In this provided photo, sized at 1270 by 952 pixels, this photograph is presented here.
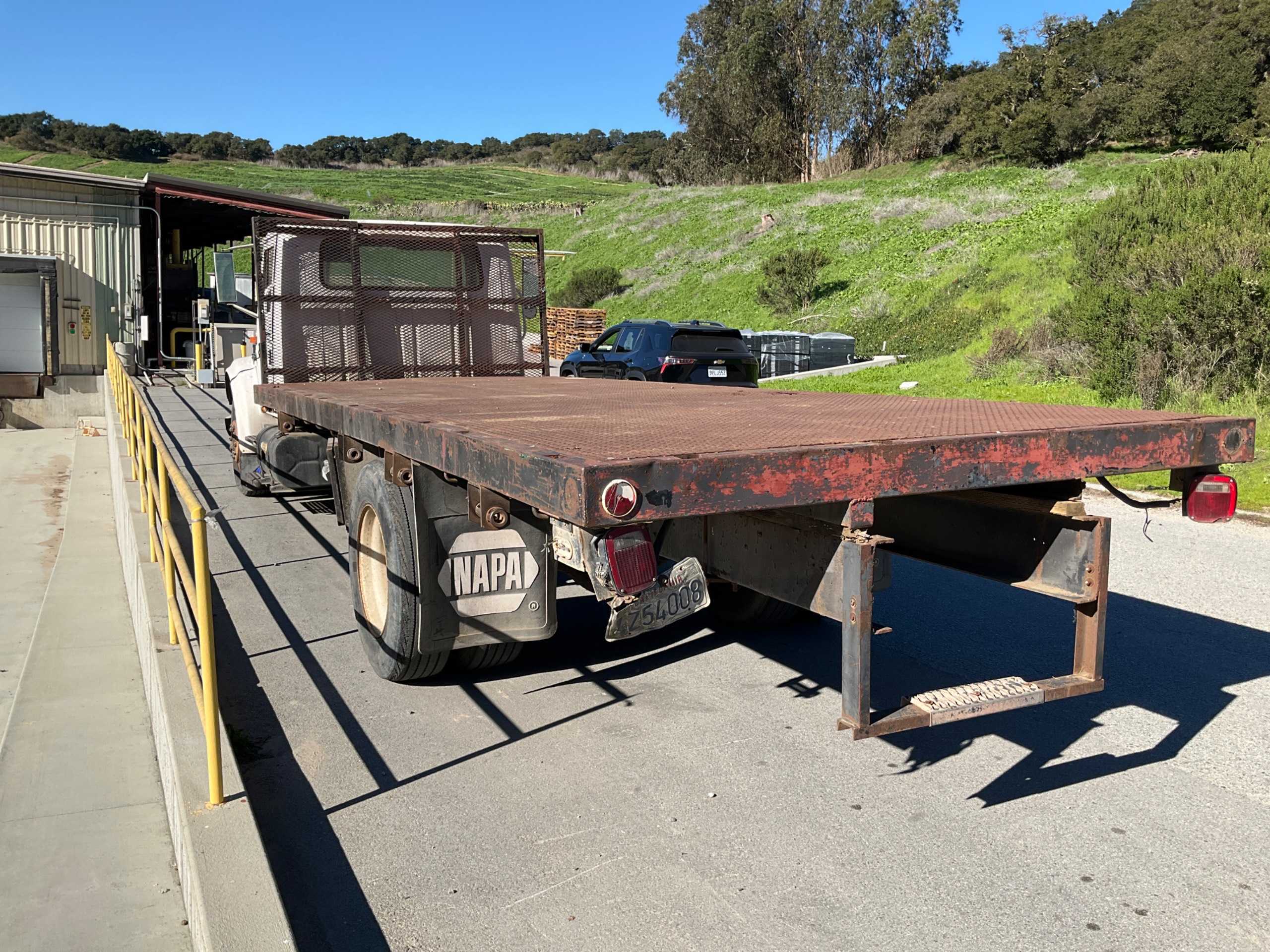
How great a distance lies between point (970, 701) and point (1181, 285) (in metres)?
12.5

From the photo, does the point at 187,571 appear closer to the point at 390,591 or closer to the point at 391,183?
the point at 390,591

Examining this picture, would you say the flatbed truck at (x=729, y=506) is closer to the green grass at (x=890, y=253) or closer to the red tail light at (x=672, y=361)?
the green grass at (x=890, y=253)

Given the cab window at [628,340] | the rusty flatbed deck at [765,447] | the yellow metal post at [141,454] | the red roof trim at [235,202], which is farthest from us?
the red roof trim at [235,202]

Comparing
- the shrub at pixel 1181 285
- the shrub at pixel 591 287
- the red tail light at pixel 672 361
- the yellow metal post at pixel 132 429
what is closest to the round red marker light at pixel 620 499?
the yellow metal post at pixel 132 429

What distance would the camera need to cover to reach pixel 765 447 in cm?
321

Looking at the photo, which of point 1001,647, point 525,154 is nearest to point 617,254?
point 1001,647

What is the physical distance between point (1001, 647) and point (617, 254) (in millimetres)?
40136

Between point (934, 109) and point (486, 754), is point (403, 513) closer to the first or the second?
point (486, 754)

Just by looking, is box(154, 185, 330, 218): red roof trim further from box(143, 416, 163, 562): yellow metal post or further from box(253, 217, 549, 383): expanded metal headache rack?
box(143, 416, 163, 562): yellow metal post

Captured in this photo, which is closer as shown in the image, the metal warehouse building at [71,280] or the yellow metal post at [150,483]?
the yellow metal post at [150,483]

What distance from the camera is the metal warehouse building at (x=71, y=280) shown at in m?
20.5

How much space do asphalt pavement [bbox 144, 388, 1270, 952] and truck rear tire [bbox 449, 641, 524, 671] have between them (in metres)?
0.12

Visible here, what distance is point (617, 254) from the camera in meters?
44.8

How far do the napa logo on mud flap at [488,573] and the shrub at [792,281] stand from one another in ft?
89.5
